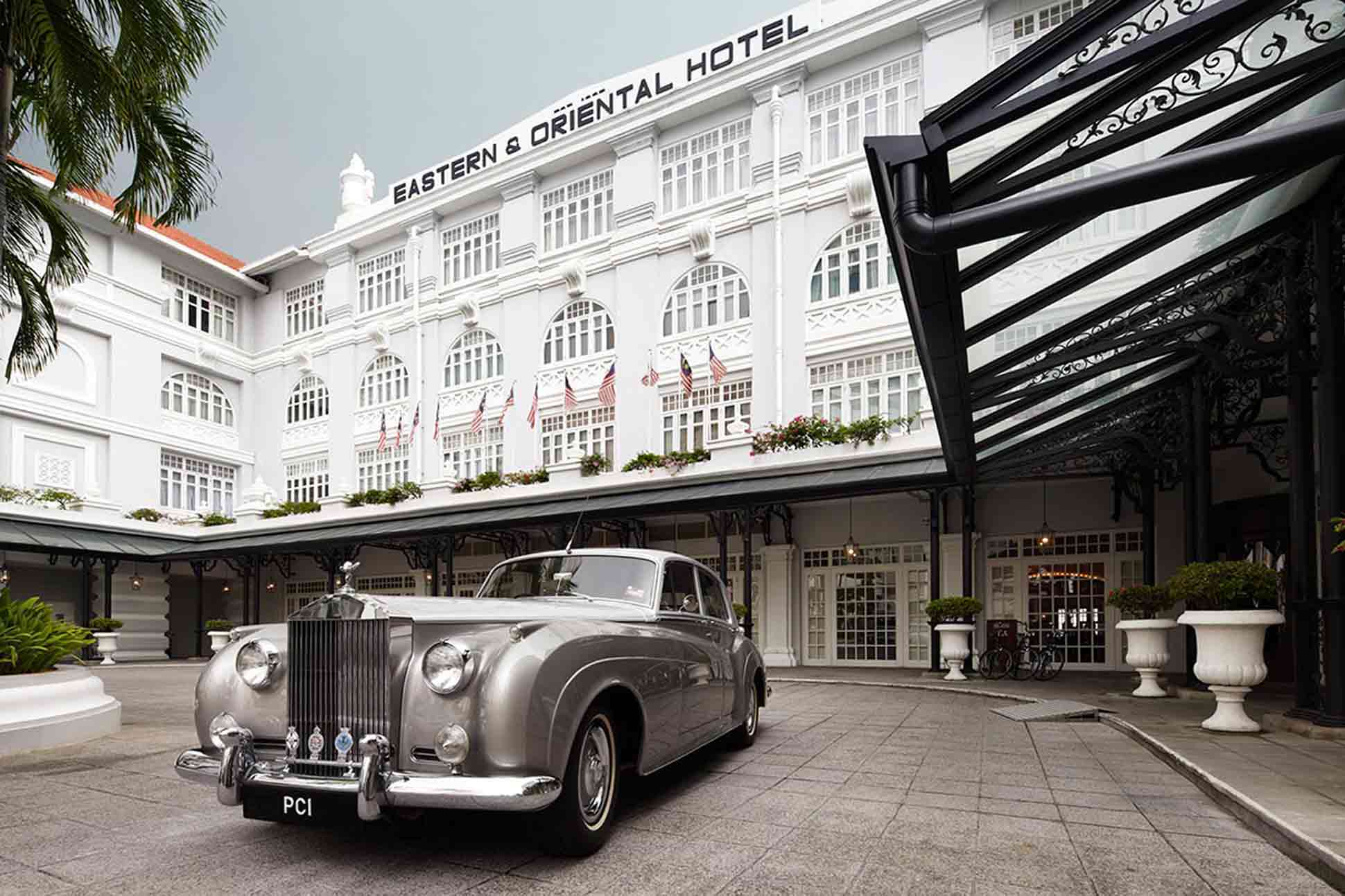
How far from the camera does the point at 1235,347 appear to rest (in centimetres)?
938

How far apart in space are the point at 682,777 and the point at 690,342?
1733 centimetres

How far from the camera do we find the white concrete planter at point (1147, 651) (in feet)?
35.7

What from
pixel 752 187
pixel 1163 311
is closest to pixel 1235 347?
pixel 1163 311

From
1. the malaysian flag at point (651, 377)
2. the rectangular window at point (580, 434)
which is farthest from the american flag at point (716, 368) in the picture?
the rectangular window at point (580, 434)

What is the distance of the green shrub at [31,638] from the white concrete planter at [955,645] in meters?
12.1

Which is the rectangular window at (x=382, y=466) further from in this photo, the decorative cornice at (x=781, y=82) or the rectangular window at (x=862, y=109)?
the rectangular window at (x=862, y=109)

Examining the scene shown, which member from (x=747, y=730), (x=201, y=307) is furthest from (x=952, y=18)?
(x=201, y=307)

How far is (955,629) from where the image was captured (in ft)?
46.8

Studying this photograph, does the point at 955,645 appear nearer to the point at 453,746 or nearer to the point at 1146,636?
the point at 1146,636

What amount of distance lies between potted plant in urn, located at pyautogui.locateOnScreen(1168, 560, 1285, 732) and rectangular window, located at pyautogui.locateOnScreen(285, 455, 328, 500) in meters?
27.9

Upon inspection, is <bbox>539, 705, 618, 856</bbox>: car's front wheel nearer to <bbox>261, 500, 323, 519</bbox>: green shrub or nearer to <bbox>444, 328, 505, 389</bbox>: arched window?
<bbox>444, 328, 505, 389</bbox>: arched window

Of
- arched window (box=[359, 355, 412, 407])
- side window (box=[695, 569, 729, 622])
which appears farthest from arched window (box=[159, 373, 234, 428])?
side window (box=[695, 569, 729, 622])

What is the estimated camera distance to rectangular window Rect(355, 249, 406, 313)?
29422 mm

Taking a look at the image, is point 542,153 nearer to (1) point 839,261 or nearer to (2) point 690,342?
(2) point 690,342
